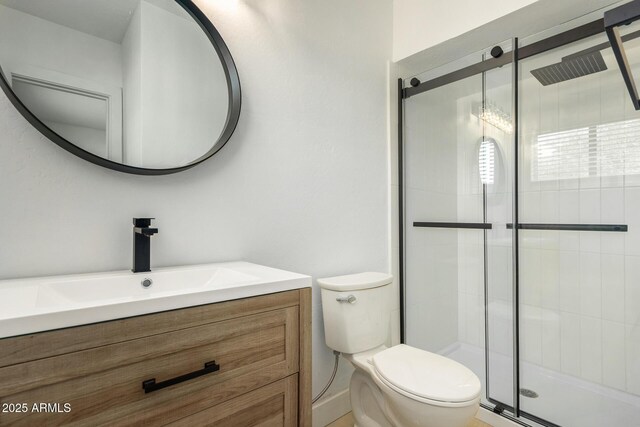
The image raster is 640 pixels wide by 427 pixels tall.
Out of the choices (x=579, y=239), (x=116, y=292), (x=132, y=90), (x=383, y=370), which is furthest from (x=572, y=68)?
(x=116, y=292)

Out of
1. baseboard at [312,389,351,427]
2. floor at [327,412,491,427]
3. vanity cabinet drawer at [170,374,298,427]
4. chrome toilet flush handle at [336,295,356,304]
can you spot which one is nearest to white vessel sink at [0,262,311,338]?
vanity cabinet drawer at [170,374,298,427]

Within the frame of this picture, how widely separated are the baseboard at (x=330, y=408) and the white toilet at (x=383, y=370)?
0.18 meters

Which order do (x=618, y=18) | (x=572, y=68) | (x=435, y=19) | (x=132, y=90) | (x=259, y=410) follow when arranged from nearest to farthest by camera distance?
(x=618, y=18)
(x=259, y=410)
(x=132, y=90)
(x=572, y=68)
(x=435, y=19)

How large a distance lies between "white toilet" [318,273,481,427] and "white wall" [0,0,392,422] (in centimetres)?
18

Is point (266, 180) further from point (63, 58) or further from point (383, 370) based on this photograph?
point (383, 370)

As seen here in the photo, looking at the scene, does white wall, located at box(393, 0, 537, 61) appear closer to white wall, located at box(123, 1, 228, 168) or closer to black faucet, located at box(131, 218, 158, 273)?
white wall, located at box(123, 1, 228, 168)

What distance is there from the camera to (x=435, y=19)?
6.47ft

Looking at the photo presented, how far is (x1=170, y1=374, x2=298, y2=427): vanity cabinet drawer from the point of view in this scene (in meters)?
0.85

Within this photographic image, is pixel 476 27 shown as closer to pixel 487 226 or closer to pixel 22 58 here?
pixel 487 226

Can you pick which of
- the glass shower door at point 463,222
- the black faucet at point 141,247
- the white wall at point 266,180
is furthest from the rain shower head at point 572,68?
the black faucet at point 141,247

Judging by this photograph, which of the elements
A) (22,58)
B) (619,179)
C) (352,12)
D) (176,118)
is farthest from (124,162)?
(619,179)

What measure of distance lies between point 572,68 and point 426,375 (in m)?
1.71

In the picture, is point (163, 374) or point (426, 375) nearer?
point (163, 374)

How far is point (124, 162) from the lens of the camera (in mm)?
1153
